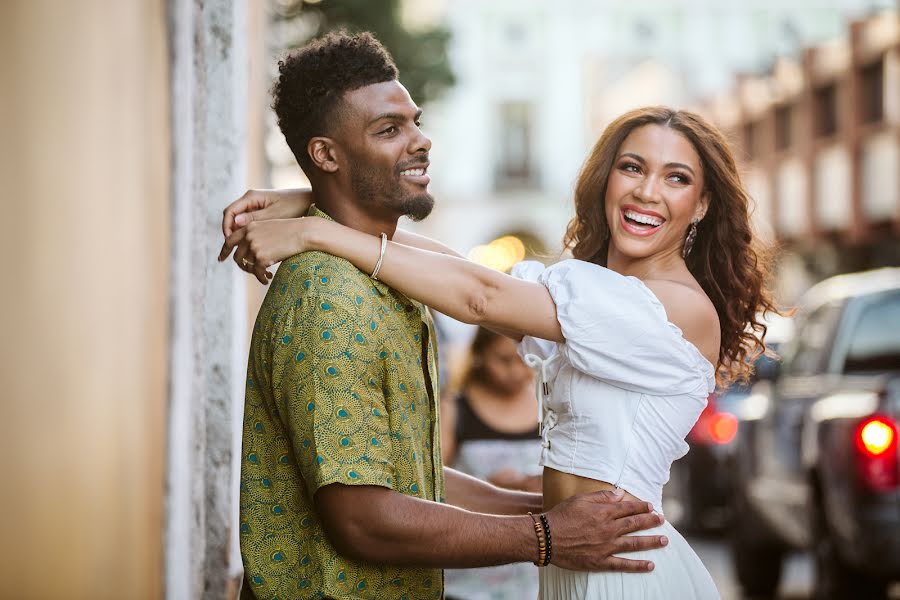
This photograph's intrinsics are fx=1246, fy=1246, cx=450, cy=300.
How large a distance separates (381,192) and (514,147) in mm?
44472

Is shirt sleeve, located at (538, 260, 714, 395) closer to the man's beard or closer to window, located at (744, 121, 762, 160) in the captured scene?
the man's beard

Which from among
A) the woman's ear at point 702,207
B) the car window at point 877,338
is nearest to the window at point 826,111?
the car window at point 877,338

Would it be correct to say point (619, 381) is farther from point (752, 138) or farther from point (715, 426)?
point (752, 138)

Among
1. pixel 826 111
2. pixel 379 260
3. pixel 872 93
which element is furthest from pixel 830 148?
pixel 379 260

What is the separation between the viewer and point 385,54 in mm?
3248

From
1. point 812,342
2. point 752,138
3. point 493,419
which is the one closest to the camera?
point 493,419

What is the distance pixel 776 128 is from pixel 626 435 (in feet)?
104

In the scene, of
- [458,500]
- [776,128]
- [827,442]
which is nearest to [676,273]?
[458,500]

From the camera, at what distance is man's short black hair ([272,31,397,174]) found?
3.11 metres

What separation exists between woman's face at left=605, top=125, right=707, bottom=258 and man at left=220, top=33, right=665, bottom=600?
2.06 feet

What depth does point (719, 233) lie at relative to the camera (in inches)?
143

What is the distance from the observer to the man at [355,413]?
2688mm

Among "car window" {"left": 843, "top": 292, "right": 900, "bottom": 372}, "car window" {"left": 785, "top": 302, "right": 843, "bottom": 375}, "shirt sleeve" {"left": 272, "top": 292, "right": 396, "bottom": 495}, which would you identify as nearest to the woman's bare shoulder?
"shirt sleeve" {"left": 272, "top": 292, "right": 396, "bottom": 495}

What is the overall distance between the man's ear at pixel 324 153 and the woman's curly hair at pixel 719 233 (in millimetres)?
930
